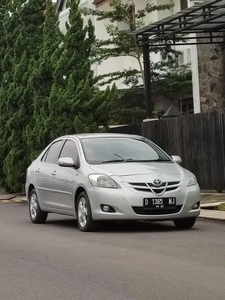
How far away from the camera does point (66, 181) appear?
1529cm

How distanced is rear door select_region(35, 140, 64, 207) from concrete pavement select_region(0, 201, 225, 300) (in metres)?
0.71

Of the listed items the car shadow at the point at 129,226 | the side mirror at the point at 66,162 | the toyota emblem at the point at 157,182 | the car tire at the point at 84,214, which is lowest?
the car shadow at the point at 129,226

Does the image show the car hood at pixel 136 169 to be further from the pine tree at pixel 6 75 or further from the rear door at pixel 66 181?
the pine tree at pixel 6 75

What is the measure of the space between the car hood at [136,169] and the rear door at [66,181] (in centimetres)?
57

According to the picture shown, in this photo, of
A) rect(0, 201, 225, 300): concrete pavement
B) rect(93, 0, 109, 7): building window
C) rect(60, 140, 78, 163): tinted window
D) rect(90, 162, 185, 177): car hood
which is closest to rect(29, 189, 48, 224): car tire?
rect(0, 201, 225, 300): concrete pavement

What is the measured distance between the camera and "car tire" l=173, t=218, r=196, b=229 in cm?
1467

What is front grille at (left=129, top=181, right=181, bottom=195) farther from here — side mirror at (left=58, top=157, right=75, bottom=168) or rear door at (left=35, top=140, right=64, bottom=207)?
rear door at (left=35, top=140, right=64, bottom=207)

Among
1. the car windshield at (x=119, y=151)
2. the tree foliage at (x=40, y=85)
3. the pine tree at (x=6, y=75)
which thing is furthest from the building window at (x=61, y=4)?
the car windshield at (x=119, y=151)

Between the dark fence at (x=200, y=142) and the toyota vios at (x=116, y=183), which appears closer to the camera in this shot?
the toyota vios at (x=116, y=183)

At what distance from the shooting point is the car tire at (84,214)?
47.1 feet

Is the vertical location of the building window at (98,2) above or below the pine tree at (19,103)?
above

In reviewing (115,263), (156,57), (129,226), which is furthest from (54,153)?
(156,57)

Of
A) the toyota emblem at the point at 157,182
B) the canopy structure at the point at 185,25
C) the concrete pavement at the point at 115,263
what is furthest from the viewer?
the canopy structure at the point at 185,25

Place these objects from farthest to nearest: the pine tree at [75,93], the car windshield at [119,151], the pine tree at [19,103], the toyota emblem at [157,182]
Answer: the pine tree at [19,103], the pine tree at [75,93], the car windshield at [119,151], the toyota emblem at [157,182]
